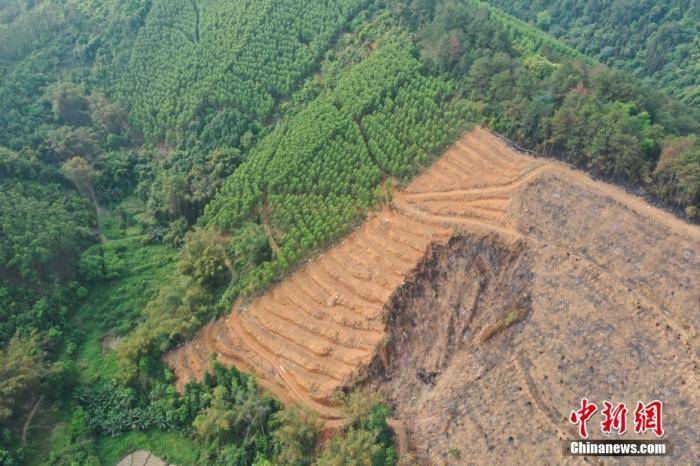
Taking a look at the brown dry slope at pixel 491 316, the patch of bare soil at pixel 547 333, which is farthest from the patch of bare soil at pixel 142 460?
the patch of bare soil at pixel 547 333

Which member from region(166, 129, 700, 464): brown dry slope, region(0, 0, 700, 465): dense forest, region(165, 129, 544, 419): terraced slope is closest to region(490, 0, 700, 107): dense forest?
region(0, 0, 700, 465): dense forest

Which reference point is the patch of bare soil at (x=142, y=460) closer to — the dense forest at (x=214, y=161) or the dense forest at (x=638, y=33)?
the dense forest at (x=214, y=161)

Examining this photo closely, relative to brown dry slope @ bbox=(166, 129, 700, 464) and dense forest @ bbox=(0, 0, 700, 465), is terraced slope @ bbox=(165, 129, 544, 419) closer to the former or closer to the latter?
brown dry slope @ bbox=(166, 129, 700, 464)

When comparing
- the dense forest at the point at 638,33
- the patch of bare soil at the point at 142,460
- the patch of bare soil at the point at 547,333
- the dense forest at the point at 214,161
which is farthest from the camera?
the dense forest at the point at 638,33

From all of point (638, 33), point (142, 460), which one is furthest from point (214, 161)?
point (638, 33)

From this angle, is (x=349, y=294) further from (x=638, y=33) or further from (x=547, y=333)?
(x=638, y=33)

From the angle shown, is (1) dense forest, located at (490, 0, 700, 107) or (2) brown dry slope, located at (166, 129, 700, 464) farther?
(1) dense forest, located at (490, 0, 700, 107)

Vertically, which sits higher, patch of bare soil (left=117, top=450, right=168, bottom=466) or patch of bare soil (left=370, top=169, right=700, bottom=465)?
patch of bare soil (left=370, top=169, right=700, bottom=465)
